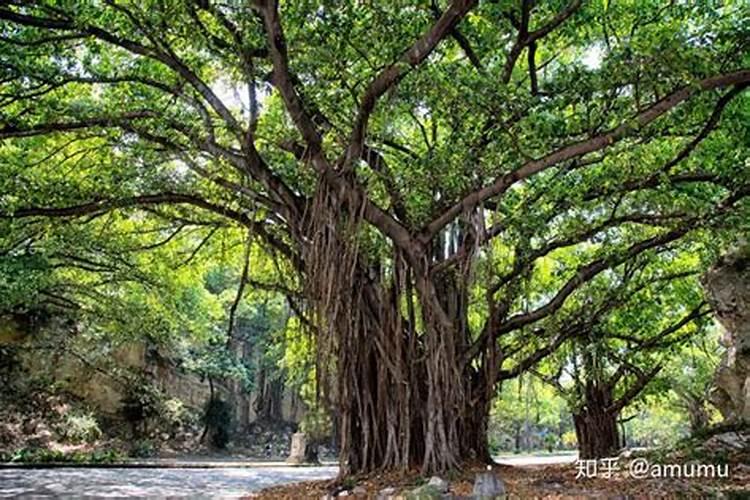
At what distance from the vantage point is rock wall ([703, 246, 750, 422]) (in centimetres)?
536

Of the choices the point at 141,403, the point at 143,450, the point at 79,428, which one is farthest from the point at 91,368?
the point at 143,450

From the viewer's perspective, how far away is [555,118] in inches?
161

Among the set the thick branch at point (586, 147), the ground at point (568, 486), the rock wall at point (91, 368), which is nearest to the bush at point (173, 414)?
the rock wall at point (91, 368)

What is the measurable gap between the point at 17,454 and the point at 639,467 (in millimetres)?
8893

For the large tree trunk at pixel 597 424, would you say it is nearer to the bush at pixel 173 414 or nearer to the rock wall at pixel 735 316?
the rock wall at pixel 735 316

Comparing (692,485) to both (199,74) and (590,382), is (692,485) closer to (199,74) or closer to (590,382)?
(199,74)

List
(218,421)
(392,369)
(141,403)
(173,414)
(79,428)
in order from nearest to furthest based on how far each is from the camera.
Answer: (392,369)
(79,428)
(141,403)
(173,414)
(218,421)

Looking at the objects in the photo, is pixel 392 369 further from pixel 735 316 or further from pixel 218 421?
pixel 218 421

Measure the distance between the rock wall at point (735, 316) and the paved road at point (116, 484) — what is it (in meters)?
4.45

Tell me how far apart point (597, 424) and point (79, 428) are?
906 centimetres

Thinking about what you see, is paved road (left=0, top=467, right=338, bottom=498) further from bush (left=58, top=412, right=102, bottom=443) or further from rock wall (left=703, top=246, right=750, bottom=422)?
rock wall (left=703, top=246, right=750, bottom=422)

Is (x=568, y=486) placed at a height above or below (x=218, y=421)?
below

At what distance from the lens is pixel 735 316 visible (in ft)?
17.7

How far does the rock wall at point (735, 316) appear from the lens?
536cm
